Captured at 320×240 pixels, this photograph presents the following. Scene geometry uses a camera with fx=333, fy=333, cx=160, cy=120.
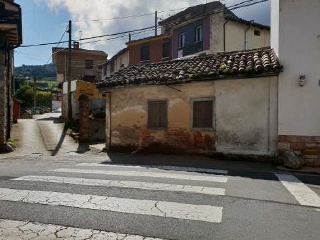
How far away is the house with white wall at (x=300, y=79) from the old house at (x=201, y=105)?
40 centimetres

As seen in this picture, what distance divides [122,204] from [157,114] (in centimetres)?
844

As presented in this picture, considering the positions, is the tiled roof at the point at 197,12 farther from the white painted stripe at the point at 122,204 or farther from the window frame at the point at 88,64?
the white painted stripe at the point at 122,204

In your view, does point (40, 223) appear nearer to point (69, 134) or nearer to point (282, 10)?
point (282, 10)

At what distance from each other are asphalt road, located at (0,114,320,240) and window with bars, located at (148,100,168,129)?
5.17 metres

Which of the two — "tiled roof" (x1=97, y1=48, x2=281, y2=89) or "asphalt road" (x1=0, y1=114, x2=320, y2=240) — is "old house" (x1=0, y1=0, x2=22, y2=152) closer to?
"tiled roof" (x1=97, y1=48, x2=281, y2=89)

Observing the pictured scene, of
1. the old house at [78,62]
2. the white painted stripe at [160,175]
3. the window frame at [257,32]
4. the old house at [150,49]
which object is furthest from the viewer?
the old house at [78,62]

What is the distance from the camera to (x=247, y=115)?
38.3 ft

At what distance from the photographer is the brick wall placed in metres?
10.6

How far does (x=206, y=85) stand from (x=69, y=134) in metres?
10.8

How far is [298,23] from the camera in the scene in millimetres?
11062

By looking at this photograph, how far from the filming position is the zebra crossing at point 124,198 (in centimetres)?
439

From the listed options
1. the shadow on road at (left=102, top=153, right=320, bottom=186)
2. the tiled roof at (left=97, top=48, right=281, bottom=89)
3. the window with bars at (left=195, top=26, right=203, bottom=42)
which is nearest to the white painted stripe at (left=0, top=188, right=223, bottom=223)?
the shadow on road at (left=102, top=153, right=320, bottom=186)

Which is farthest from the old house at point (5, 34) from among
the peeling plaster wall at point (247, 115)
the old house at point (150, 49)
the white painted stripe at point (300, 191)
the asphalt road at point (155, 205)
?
the old house at point (150, 49)

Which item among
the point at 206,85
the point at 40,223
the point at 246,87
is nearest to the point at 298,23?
the point at 246,87
